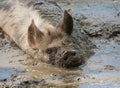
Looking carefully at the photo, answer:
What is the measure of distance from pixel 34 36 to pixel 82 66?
36.0 inches

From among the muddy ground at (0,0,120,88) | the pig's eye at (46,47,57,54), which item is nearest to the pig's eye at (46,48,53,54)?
the pig's eye at (46,47,57,54)

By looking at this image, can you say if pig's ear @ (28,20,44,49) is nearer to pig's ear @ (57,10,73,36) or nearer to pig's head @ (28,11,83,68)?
pig's head @ (28,11,83,68)

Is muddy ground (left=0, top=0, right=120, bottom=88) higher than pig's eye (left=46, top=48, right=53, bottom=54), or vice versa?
pig's eye (left=46, top=48, right=53, bottom=54)

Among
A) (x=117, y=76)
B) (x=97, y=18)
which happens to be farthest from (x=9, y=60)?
(x=97, y=18)

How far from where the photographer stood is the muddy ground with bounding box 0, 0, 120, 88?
6.52 meters

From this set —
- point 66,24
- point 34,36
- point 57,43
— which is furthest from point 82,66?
point 34,36

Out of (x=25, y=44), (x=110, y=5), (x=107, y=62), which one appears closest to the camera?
(x=107, y=62)

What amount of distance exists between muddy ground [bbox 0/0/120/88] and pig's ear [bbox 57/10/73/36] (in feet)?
0.85

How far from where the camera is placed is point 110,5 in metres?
11.4

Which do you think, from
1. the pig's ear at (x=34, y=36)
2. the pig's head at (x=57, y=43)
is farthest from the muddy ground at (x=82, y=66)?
the pig's ear at (x=34, y=36)

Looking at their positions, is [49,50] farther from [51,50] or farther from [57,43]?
[57,43]

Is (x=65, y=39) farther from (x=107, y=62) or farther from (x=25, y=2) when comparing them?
(x=25, y=2)

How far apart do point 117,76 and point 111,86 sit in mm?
462

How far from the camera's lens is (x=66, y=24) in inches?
294
